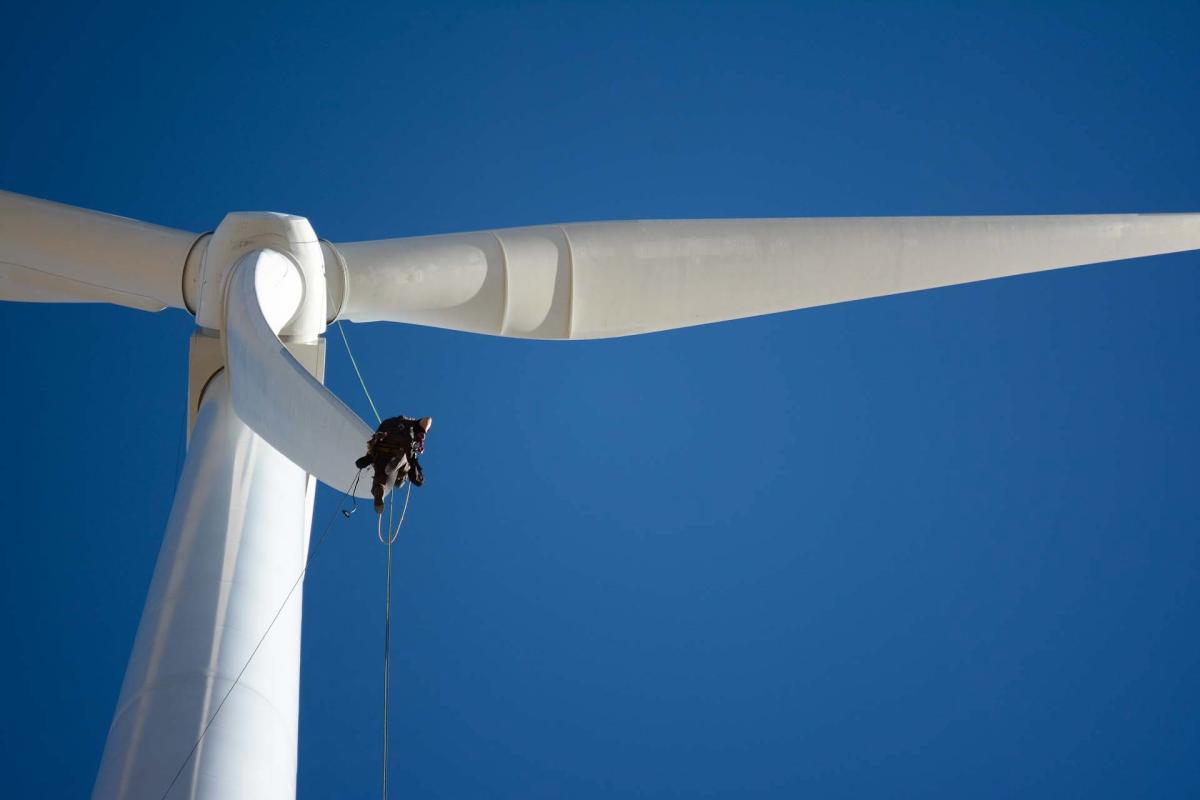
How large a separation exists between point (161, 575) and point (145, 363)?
1018cm

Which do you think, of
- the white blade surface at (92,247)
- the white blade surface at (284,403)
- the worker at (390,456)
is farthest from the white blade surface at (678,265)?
the worker at (390,456)

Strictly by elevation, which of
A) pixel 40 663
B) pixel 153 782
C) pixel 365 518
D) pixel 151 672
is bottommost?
pixel 153 782

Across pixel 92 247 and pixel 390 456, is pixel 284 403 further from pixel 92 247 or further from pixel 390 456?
pixel 92 247

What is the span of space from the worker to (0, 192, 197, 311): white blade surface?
309cm

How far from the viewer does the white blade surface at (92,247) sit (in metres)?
6.38

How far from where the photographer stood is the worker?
362 centimetres

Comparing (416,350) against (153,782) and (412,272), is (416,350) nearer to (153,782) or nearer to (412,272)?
(412,272)

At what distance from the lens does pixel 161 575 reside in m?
4.93

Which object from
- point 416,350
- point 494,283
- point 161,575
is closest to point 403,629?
point 416,350

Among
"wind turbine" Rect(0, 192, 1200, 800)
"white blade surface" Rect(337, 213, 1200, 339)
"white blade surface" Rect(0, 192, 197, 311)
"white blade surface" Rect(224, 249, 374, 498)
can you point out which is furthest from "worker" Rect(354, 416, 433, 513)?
"white blade surface" Rect(0, 192, 197, 311)

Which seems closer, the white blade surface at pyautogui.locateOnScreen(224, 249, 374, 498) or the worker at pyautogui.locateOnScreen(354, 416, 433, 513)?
the worker at pyautogui.locateOnScreen(354, 416, 433, 513)

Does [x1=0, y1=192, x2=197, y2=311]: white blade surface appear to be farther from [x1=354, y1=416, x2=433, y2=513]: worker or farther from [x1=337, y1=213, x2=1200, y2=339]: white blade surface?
[x1=354, y1=416, x2=433, y2=513]: worker

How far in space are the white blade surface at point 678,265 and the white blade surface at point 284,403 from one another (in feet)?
4.37

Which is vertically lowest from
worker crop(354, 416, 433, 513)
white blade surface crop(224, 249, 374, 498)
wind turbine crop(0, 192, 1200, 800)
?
worker crop(354, 416, 433, 513)
